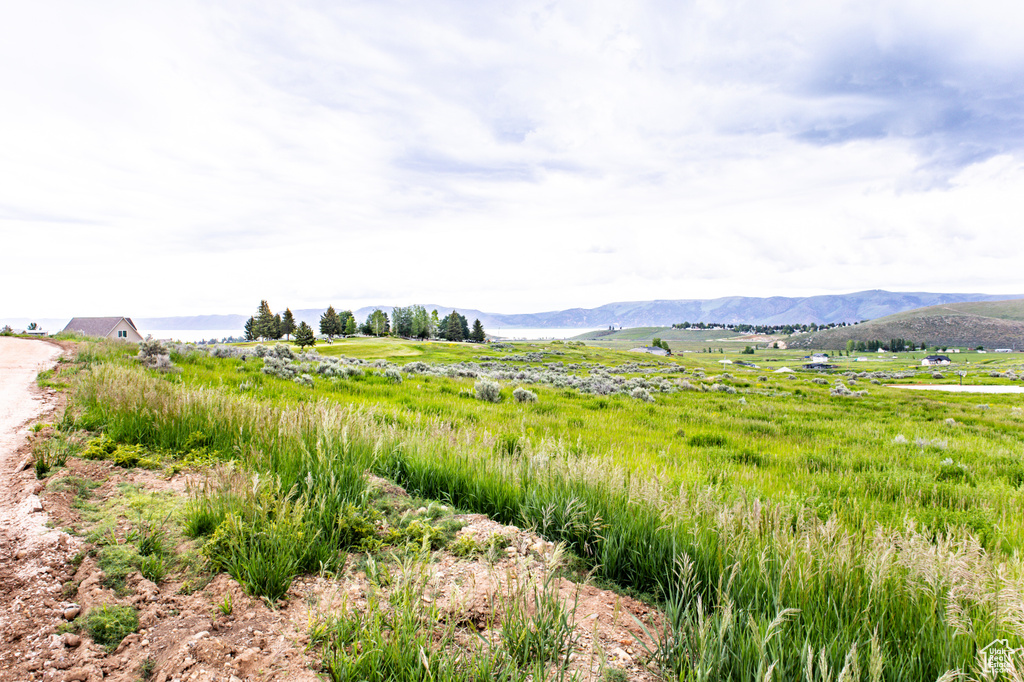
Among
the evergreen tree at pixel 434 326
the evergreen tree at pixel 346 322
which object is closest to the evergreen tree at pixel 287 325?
the evergreen tree at pixel 346 322

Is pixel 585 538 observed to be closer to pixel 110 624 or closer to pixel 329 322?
pixel 110 624

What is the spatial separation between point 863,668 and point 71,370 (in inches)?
706

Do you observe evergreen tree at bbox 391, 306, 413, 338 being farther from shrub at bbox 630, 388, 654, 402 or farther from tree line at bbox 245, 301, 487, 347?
shrub at bbox 630, 388, 654, 402

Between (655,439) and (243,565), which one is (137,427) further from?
(655,439)

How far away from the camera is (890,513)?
5.87m

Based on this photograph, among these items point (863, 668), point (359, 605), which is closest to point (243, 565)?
point (359, 605)

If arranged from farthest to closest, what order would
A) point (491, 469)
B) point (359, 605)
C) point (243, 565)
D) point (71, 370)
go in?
point (71, 370) < point (491, 469) < point (243, 565) < point (359, 605)

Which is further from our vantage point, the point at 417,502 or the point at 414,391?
the point at 414,391

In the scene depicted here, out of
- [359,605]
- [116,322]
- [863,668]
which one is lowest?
[863,668]

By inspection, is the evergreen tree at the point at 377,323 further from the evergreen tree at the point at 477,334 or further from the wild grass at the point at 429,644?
the wild grass at the point at 429,644

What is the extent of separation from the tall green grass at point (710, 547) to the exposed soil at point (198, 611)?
46 centimetres

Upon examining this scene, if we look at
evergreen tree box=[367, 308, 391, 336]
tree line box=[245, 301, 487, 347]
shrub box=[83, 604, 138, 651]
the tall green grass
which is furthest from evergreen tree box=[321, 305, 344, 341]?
shrub box=[83, 604, 138, 651]

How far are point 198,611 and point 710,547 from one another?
3777mm

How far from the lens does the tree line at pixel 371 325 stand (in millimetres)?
106688
